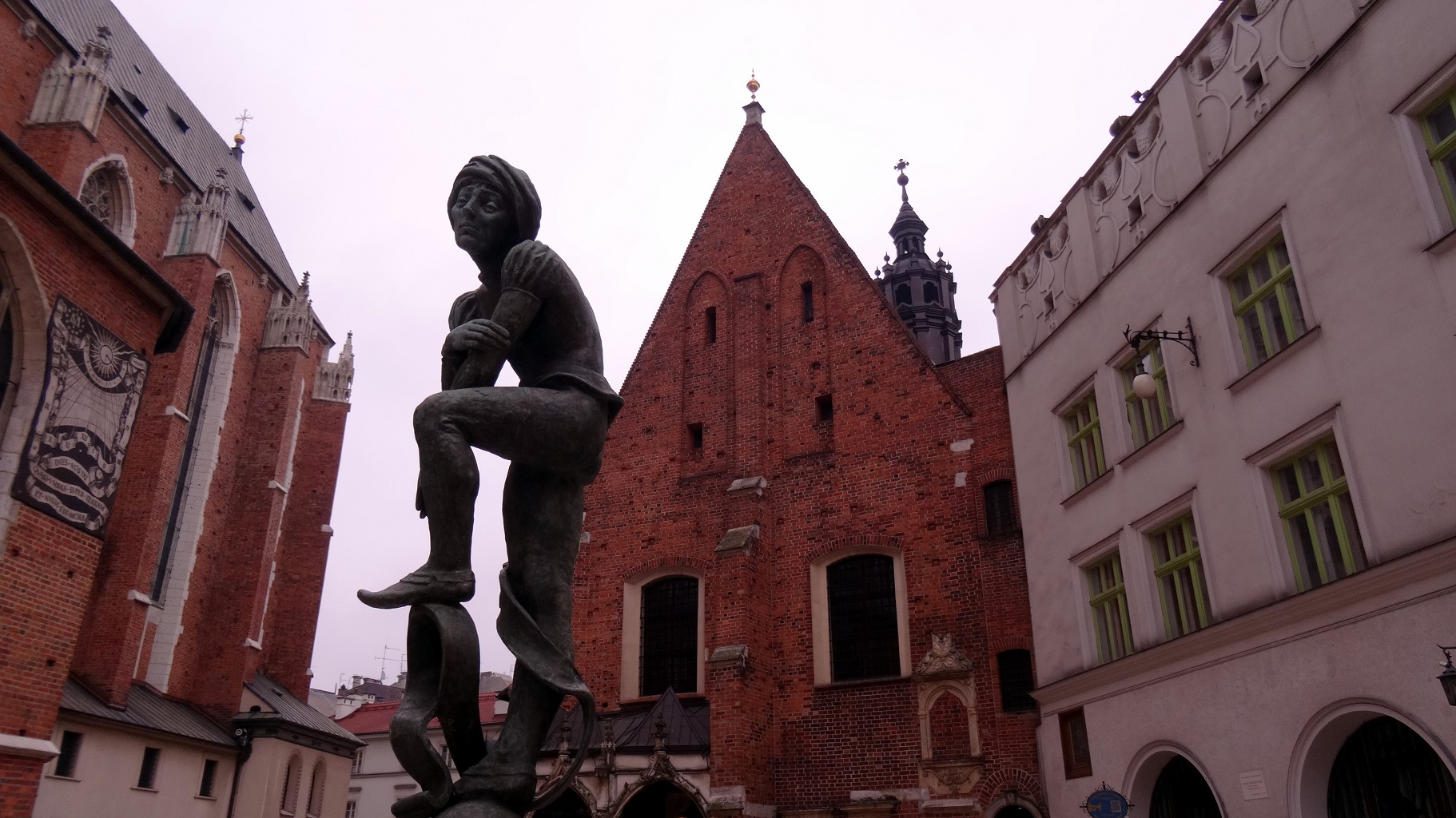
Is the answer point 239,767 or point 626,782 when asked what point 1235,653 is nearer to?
point 626,782

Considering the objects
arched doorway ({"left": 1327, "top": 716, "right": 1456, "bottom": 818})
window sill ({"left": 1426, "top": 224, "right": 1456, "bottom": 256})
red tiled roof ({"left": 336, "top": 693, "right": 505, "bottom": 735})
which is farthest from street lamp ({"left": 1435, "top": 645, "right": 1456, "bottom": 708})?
red tiled roof ({"left": 336, "top": 693, "right": 505, "bottom": 735})

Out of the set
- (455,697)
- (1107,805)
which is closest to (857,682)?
(1107,805)

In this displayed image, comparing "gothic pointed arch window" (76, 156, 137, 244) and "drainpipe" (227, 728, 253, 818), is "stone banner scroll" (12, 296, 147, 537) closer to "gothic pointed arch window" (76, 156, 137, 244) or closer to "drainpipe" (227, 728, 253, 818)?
"gothic pointed arch window" (76, 156, 137, 244)

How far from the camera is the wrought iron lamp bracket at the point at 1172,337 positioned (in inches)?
421

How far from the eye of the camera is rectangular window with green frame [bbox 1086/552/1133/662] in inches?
468

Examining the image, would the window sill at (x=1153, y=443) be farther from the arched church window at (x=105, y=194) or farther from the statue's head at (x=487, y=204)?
the arched church window at (x=105, y=194)

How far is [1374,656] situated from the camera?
7.95 metres

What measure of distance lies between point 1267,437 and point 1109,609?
11.7 ft

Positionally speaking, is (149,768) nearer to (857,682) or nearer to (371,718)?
(857,682)

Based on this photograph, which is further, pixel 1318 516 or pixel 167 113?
pixel 167 113

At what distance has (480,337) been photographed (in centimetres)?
323

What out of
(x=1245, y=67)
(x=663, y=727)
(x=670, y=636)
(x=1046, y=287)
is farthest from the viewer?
(x=670, y=636)

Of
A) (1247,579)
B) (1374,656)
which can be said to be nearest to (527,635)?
(1374,656)

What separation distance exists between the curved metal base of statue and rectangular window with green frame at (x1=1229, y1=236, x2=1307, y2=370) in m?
8.52
